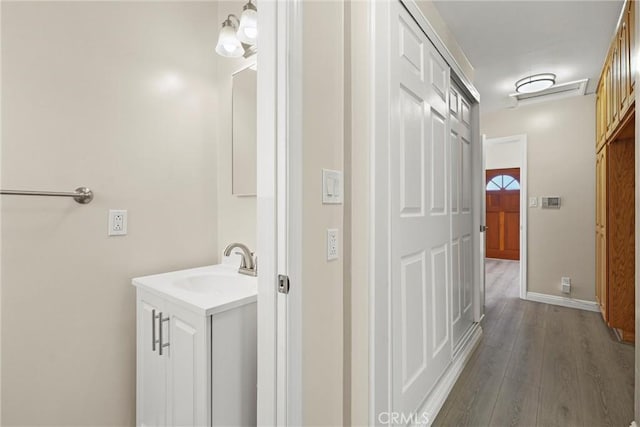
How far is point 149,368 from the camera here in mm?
1460

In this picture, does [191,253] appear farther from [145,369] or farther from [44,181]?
[44,181]

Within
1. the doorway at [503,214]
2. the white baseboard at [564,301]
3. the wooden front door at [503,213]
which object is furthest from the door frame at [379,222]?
the wooden front door at [503,213]

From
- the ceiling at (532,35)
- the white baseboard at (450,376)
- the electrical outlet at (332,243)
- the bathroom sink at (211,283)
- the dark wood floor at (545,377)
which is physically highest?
the ceiling at (532,35)

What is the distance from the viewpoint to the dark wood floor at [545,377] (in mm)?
1749

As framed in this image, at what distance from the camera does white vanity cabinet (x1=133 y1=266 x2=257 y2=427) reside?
1.15 m

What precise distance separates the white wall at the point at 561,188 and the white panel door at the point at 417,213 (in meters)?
2.58

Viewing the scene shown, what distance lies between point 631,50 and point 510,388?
2.14m

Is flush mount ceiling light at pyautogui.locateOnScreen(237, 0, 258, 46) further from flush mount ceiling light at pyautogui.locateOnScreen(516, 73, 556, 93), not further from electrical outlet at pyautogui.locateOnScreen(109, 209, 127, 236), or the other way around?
flush mount ceiling light at pyautogui.locateOnScreen(516, 73, 556, 93)

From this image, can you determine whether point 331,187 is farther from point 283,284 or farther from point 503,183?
point 503,183

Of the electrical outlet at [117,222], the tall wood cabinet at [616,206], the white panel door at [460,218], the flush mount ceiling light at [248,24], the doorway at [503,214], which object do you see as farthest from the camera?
the doorway at [503,214]

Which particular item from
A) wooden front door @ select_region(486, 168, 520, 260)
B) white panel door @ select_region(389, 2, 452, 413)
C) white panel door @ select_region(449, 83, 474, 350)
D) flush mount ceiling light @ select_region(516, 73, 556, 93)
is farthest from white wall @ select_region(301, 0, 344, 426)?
wooden front door @ select_region(486, 168, 520, 260)

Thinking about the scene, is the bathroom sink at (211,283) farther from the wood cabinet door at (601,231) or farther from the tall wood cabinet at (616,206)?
the wood cabinet door at (601,231)

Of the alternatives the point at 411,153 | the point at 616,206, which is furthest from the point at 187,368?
the point at 616,206

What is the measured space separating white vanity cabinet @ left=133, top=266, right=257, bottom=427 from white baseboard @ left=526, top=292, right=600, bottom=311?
12.7ft
